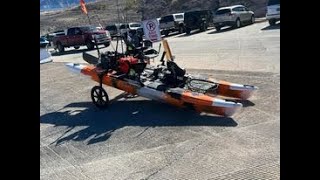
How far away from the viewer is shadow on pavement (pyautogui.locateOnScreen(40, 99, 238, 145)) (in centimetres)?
777

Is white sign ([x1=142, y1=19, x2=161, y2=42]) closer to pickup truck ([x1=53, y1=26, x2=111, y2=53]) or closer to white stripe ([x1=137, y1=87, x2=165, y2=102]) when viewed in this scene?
white stripe ([x1=137, y1=87, x2=165, y2=102])

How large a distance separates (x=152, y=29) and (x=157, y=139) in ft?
9.40

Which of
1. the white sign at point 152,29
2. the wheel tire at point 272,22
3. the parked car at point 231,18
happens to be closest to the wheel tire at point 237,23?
the parked car at point 231,18

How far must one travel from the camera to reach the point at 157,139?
703 centimetres

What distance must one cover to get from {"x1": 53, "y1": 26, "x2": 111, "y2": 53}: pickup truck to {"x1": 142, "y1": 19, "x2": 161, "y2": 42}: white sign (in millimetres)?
20111

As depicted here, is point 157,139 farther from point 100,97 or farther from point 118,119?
point 100,97

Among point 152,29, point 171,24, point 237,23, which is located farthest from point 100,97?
point 171,24

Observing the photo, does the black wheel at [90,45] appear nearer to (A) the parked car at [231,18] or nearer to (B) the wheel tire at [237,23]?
(A) the parked car at [231,18]

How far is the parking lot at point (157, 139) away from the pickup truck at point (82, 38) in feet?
57.8

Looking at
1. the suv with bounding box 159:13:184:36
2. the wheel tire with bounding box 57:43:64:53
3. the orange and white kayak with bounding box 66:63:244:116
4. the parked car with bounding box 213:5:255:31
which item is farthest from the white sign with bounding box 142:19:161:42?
the suv with bounding box 159:13:184:36
